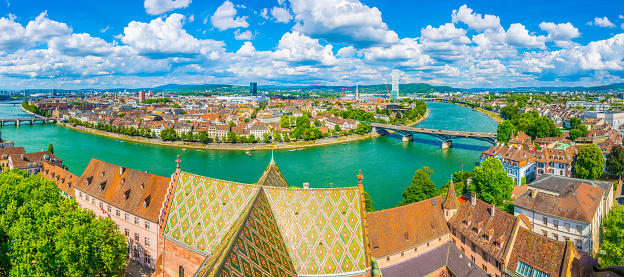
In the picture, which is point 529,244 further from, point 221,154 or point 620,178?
point 221,154

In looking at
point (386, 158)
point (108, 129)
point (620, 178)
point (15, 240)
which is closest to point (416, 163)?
point (386, 158)

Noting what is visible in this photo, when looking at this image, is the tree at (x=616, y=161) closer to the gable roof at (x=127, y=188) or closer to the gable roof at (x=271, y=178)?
the gable roof at (x=271, y=178)

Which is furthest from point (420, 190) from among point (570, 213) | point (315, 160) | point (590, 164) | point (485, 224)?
point (315, 160)

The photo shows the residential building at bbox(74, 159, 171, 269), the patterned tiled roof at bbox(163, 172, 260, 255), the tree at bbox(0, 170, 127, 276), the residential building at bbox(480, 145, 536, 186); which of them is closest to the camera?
the patterned tiled roof at bbox(163, 172, 260, 255)

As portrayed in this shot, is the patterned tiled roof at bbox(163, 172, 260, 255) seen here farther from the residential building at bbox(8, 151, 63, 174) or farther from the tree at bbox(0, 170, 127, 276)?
the residential building at bbox(8, 151, 63, 174)

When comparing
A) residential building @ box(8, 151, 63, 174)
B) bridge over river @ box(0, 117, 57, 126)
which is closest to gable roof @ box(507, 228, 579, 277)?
residential building @ box(8, 151, 63, 174)

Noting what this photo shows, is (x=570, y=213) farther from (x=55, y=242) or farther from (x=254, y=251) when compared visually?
(x=55, y=242)
